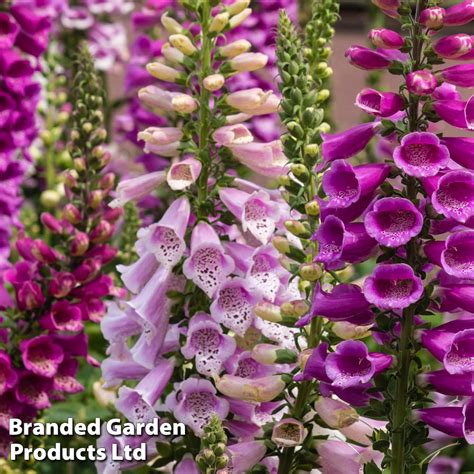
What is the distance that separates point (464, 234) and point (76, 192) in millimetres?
864

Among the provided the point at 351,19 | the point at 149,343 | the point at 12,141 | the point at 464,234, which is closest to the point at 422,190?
the point at 464,234

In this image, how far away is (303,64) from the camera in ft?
4.69

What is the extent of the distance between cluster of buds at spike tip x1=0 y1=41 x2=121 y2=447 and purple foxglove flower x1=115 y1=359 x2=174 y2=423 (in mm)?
308

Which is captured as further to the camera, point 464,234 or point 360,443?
point 360,443

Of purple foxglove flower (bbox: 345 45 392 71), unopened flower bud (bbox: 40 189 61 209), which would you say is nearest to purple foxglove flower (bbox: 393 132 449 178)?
purple foxglove flower (bbox: 345 45 392 71)

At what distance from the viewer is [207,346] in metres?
1.49

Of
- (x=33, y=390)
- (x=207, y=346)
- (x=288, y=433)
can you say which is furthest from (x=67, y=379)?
(x=288, y=433)

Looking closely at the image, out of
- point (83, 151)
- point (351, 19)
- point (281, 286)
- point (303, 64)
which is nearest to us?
point (303, 64)

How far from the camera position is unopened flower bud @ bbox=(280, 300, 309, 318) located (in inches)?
55.7

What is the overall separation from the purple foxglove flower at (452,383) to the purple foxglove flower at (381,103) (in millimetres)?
302

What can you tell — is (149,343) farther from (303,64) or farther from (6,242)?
(6,242)

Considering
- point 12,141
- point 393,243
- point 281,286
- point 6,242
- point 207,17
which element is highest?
point 207,17

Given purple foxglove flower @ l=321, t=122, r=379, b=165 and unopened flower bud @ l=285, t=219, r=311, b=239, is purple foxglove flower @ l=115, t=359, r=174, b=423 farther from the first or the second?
purple foxglove flower @ l=321, t=122, r=379, b=165

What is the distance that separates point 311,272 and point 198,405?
0.85 ft
